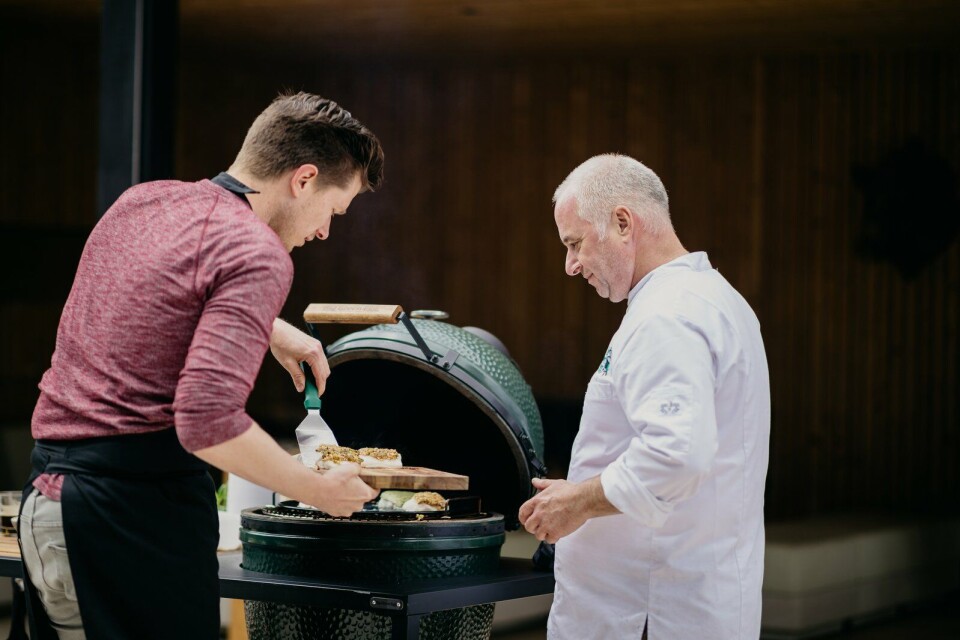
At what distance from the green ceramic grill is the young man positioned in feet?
1.83

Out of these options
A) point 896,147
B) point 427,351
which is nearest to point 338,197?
point 427,351

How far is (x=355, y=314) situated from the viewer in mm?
2650

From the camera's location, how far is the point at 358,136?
2.03 m

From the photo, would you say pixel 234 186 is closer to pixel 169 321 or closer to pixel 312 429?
pixel 169 321

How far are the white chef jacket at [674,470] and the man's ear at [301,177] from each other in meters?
0.62

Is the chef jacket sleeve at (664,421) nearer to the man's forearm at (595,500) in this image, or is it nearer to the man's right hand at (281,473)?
the man's forearm at (595,500)

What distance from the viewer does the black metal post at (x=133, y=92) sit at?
4.16m

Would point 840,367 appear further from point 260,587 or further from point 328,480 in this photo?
point 328,480

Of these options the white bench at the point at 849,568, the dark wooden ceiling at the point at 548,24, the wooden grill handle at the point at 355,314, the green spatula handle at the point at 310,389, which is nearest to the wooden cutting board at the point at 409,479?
the green spatula handle at the point at 310,389

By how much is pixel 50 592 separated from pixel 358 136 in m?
0.89

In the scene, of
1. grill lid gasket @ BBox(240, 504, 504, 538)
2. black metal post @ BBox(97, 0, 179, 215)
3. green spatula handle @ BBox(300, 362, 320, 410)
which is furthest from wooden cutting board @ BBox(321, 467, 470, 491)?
black metal post @ BBox(97, 0, 179, 215)

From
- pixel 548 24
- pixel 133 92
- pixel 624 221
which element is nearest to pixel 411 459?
pixel 624 221

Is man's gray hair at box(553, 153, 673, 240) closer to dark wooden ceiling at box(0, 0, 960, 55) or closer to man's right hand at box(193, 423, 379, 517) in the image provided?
man's right hand at box(193, 423, 379, 517)

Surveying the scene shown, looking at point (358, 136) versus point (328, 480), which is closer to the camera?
point (328, 480)
